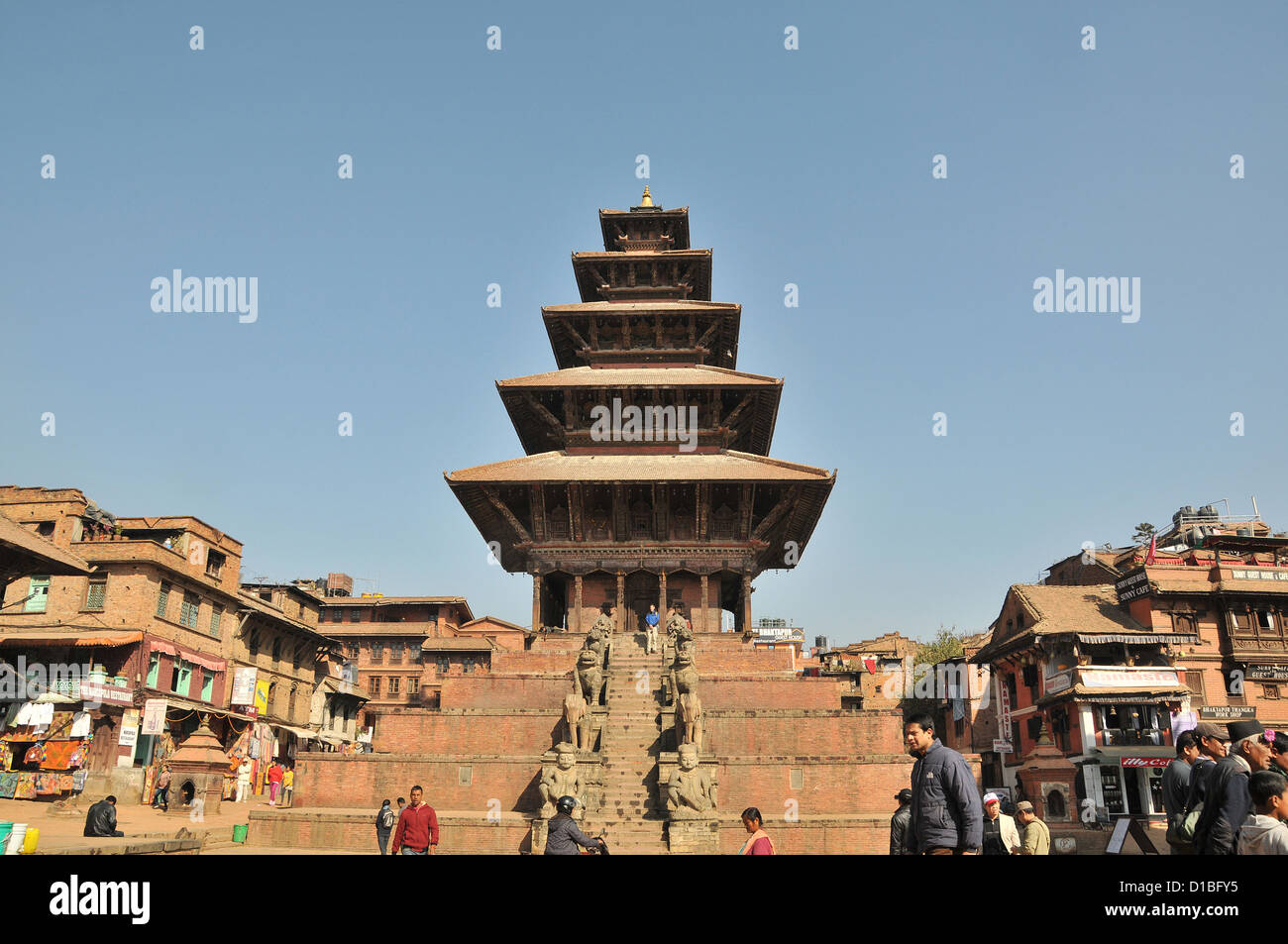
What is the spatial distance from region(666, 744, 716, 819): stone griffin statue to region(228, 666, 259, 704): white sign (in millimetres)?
30123

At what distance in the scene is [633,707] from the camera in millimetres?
22562

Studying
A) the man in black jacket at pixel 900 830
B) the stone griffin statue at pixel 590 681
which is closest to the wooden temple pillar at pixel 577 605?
the stone griffin statue at pixel 590 681

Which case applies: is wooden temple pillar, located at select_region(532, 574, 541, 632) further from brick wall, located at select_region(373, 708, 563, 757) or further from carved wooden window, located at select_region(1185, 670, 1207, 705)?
carved wooden window, located at select_region(1185, 670, 1207, 705)

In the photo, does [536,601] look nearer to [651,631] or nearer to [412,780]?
[651,631]

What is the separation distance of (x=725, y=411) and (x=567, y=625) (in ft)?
32.2

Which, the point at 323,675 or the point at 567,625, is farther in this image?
the point at 323,675

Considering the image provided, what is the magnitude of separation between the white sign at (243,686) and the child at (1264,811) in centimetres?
4249

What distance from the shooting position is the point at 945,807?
21.2 feet

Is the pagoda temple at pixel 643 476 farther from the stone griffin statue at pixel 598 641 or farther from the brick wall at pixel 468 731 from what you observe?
the brick wall at pixel 468 731

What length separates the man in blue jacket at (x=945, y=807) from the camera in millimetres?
6230

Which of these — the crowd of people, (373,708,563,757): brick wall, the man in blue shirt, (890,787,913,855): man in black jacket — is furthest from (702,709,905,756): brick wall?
(890,787,913,855): man in black jacket

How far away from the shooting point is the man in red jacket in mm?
10961
